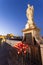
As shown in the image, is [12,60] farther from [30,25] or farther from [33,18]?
[33,18]

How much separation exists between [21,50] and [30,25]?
1409 millimetres

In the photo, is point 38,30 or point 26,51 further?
point 38,30

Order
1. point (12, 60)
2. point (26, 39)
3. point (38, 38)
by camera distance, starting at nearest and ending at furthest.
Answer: point (12, 60), point (38, 38), point (26, 39)

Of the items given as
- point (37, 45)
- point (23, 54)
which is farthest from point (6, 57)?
point (37, 45)

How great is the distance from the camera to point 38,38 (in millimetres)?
5406

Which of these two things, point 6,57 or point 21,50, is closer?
point 21,50

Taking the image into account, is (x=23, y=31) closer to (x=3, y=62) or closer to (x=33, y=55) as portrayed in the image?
(x=33, y=55)

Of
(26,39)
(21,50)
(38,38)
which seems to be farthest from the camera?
(26,39)

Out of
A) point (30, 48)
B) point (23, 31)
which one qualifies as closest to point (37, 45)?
point (30, 48)

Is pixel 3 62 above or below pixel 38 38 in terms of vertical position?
below

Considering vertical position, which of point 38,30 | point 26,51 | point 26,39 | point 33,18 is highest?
point 33,18

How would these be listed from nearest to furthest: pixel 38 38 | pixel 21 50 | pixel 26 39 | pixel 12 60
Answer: pixel 21 50 < pixel 12 60 < pixel 38 38 < pixel 26 39

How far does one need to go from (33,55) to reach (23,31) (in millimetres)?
1256

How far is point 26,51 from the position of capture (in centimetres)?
489
